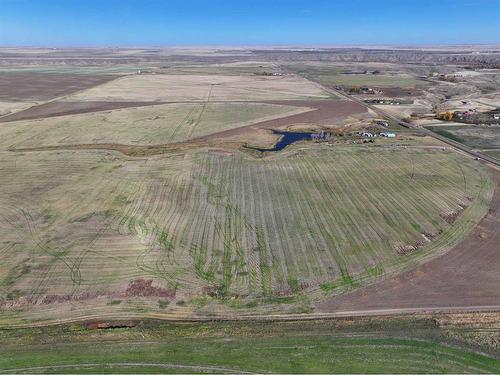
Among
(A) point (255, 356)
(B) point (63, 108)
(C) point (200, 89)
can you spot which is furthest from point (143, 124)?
→ (A) point (255, 356)

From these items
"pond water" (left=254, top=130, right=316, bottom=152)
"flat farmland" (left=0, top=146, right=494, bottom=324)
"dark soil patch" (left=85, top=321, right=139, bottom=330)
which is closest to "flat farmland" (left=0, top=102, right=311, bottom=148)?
"pond water" (left=254, top=130, right=316, bottom=152)

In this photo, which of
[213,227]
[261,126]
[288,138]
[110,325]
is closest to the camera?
[110,325]

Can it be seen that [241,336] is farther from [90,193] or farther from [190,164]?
[190,164]

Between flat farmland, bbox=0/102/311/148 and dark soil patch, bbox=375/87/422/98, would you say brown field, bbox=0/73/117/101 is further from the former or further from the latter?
dark soil patch, bbox=375/87/422/98

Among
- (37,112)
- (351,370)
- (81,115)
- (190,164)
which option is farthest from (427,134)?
(37,112)

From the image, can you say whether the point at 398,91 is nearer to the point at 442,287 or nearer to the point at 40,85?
the point at 442,287
